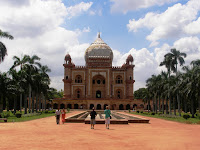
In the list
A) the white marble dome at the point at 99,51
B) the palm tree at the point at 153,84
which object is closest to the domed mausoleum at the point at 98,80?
the white marble dome at the point at 99,51

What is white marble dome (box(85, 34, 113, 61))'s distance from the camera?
69312mm

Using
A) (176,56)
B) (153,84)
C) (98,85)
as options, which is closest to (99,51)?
(98,85)

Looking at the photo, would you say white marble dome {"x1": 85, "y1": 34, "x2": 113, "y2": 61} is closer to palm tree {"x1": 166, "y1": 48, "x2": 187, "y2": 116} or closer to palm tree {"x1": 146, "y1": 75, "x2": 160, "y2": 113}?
palm tree {"x1": 146, "y1": 75, "x2": 160, "y2": 113}

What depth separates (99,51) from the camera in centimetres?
6988

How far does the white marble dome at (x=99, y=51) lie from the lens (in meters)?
69.3

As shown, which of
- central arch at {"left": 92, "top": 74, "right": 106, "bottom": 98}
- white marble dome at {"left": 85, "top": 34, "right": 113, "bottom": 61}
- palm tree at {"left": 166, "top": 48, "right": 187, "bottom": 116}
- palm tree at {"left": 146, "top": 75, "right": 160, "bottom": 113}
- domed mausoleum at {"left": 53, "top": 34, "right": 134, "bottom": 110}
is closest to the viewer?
palm tree at {"left": 166, "top": 48, "right": 187, "bottom": 116}

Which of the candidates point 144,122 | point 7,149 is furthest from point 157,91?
point 7,149

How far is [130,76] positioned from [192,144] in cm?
5603

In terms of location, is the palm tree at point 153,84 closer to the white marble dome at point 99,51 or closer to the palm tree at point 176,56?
the palm tree at point 176,56

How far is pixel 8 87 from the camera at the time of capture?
31922 millimetres

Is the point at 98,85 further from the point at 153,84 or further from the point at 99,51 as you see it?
the point at 153,84

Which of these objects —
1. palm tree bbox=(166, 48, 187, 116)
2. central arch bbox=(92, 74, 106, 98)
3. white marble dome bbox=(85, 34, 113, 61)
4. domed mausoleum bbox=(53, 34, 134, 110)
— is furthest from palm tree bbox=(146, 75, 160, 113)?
white marble dome bbox=(85, 34, 113, 61)

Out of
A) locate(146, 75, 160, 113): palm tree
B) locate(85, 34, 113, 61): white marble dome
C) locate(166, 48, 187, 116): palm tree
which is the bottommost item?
locate(146, 75, 160, 113): palm tree

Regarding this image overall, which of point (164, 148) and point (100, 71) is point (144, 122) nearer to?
point (164, 148)
